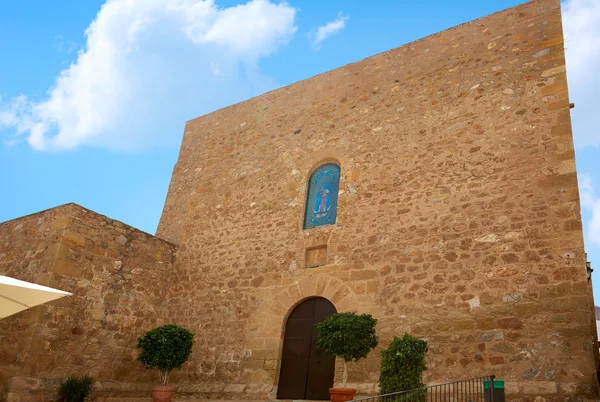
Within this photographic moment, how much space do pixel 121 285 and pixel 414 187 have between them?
6044 mm

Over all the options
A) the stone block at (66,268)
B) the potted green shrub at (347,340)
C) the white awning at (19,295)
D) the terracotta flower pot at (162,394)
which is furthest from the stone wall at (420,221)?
the white awning at (19,295)

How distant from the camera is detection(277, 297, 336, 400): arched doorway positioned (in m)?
8.34

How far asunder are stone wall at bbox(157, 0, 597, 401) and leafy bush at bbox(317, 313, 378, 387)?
73 centimetres

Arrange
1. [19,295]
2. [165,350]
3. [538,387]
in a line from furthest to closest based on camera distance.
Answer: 1. [165,350]
2. [538,387]
3. [19,295]

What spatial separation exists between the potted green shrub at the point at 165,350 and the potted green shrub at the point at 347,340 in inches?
125

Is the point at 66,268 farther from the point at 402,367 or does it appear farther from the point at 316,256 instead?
the point at 402,367

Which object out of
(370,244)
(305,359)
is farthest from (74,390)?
(370,244)

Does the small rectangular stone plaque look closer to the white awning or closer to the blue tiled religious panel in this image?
the blue tiled religious panel

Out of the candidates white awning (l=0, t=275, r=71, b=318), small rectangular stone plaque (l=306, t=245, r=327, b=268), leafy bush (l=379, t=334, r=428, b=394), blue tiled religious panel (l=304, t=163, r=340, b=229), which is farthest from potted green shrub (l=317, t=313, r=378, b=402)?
white awning (l=0, t=275, r=71, b=318)

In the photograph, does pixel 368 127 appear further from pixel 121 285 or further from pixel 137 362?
pixel 137 362

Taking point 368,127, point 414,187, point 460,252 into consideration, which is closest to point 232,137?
point 368,127

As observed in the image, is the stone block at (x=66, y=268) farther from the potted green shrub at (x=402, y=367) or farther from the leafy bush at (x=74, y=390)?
the potted green shrub at (x=402, y=367)

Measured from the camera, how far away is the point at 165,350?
9.05 metres

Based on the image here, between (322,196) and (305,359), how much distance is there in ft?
10.1
